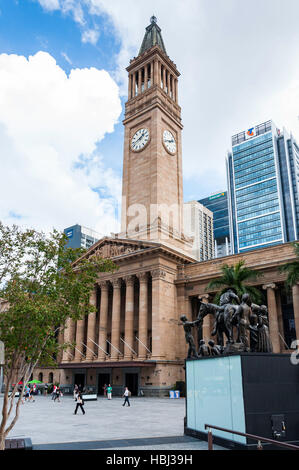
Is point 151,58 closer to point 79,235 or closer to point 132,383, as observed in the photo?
point 132,383

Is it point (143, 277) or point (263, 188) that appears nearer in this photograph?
point (143, 277)

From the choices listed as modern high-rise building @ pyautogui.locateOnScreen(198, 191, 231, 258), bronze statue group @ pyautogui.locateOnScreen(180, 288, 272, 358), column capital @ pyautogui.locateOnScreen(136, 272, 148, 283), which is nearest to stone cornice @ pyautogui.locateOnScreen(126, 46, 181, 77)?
column capital @ pyautogui.locateOnScreen(136, 272, 148, 283)

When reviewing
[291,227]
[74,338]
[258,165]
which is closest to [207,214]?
[258,165]

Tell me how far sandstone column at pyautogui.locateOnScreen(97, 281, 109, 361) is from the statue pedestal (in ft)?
117

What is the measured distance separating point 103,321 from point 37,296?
3879 cm

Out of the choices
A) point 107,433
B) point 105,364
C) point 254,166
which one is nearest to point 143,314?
point 105,364

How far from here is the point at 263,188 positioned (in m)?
148

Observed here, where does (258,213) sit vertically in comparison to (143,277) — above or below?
above

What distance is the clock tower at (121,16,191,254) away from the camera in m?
54.0

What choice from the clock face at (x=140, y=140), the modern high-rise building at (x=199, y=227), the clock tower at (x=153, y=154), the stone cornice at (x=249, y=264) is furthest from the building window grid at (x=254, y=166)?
the stone cornice at (x=249, y=264)

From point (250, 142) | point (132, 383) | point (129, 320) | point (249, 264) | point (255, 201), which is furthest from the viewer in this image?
point (250, 142)

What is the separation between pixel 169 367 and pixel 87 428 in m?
26.4

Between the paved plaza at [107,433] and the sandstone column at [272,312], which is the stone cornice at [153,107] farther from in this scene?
the paved plaza at [107,433]

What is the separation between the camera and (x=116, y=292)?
49.8 m
